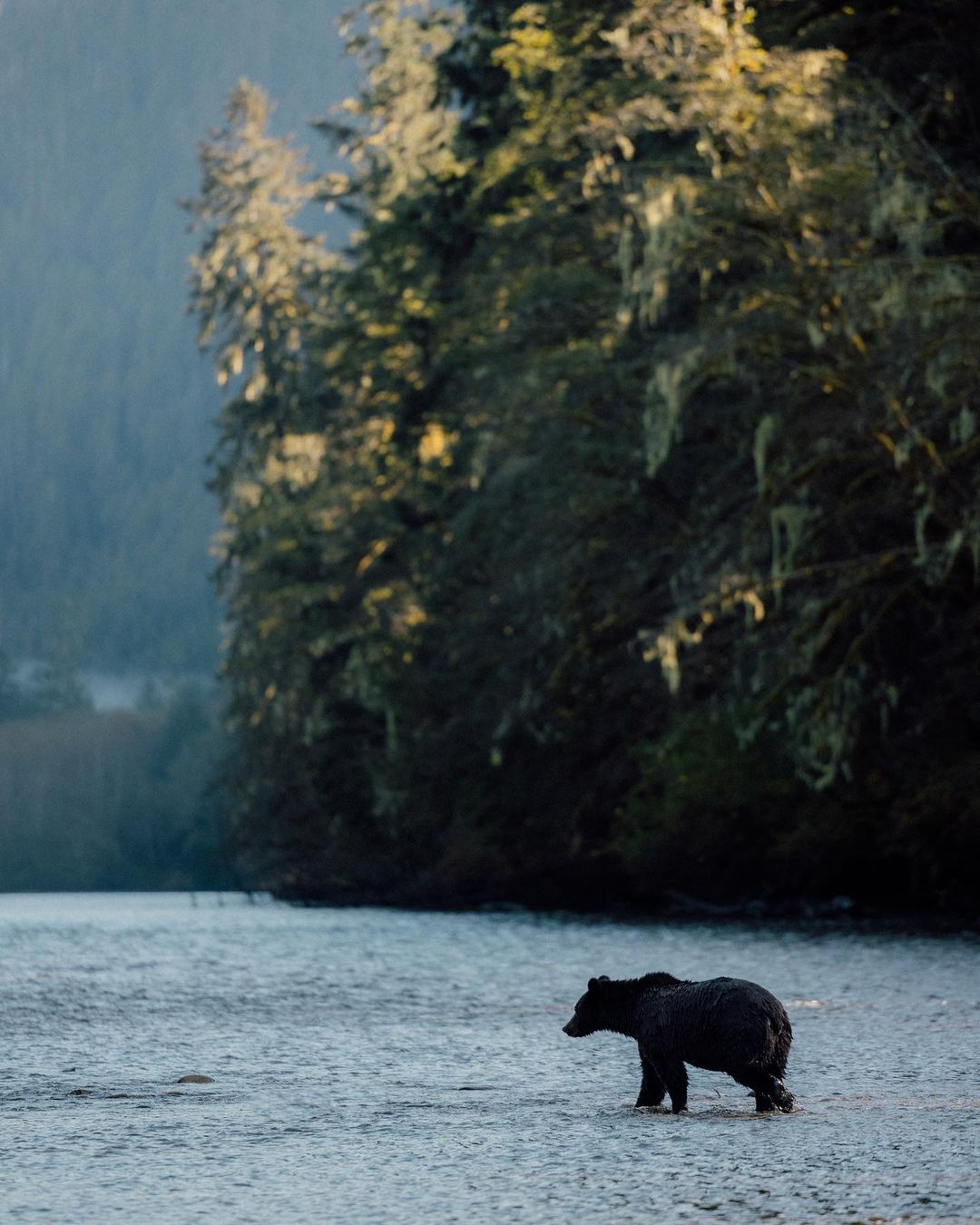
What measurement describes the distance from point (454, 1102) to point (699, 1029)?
5.00ft

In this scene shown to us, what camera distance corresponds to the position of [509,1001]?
50.8 feet

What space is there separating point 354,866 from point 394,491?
6.73 m

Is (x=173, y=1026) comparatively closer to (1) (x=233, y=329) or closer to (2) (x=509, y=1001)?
(2) (x=509, y=1001)

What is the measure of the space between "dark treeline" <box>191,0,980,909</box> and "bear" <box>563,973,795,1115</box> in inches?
537

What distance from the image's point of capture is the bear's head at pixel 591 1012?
9.16 metres

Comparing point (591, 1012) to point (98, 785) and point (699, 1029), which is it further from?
point (98, 785)

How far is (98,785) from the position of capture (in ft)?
497

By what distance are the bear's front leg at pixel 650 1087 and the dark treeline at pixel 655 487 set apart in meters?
13.8

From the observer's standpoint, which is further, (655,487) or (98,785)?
(98,785)

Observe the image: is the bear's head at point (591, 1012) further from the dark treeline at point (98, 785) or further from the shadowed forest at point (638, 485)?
the dark treeline at point (98, 785)

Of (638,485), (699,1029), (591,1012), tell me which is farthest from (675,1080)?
(638,485)

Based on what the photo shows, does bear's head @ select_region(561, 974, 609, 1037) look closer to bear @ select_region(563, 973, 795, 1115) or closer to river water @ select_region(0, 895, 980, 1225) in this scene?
bear @ select_region(563, 973, 795, 1115)

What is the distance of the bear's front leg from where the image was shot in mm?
8914

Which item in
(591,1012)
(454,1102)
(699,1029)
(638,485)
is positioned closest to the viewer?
(699,1029)
